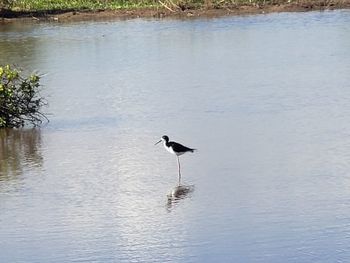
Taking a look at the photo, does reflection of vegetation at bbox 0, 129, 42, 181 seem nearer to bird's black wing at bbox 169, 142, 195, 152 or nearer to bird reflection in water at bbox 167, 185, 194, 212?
bird's black wing at bbox 169, 142, 195, 152

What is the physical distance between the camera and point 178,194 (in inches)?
491

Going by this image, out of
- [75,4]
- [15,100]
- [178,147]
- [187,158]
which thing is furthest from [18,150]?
[75,4]

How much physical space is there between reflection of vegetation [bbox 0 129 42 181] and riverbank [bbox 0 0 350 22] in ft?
55.7

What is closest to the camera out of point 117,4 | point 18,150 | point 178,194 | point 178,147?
point 178,194

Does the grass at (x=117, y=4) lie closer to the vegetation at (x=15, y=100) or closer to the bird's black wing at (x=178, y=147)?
the vegetation at (x=15, y=100)

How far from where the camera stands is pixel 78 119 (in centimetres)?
1761

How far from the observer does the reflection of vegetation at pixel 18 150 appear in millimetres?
14467

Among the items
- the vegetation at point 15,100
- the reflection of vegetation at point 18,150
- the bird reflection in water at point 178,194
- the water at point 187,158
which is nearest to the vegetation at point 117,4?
the water at point 187,158

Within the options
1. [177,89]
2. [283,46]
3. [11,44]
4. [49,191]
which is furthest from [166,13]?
[49,191]

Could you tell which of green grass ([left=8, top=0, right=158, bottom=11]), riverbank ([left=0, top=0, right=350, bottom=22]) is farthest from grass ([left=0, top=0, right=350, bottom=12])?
riverbank ([left=0, top=0, right=350, bottom=22])

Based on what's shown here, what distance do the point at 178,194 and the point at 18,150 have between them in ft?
13.1

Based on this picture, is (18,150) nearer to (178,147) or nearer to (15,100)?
(15,100)

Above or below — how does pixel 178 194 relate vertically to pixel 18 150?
above

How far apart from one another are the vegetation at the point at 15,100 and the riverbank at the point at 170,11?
54.0 ft
